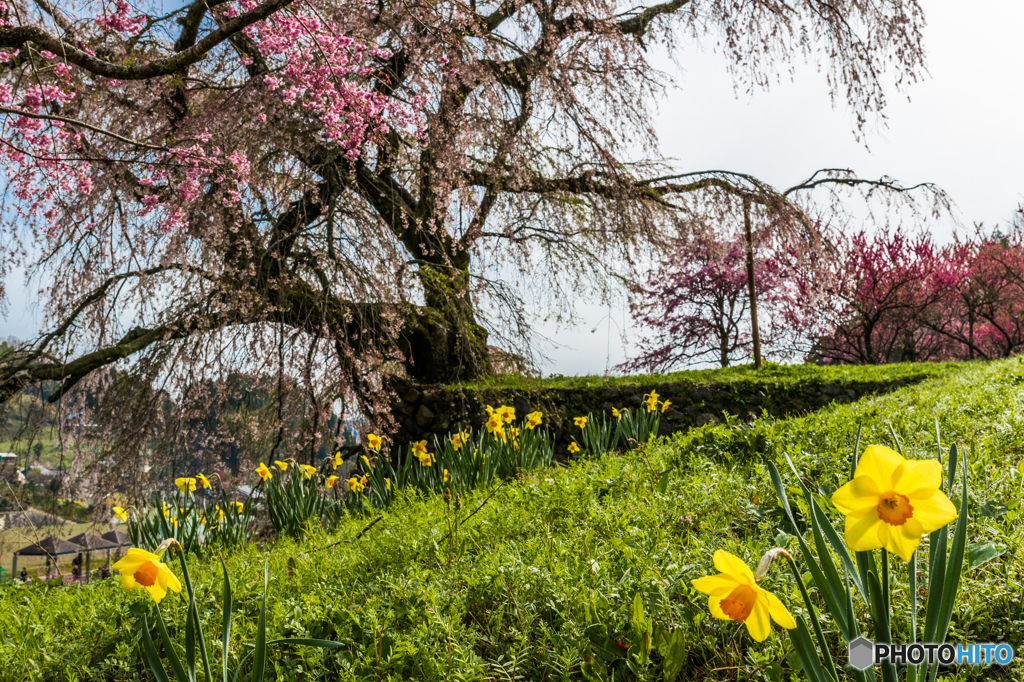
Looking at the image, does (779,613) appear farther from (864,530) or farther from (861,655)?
(861,655)

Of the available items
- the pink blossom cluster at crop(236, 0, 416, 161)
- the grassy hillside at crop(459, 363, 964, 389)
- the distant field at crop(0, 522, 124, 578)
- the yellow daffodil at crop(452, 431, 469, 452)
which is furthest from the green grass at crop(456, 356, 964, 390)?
the distant field at crop(0, 522, 124, 578)

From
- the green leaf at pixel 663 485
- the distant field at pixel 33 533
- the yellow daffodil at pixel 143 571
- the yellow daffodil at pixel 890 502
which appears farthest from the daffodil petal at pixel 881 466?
the distant field at pixel 33 533

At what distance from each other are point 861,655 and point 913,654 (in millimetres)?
127

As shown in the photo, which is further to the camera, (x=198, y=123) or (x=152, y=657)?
(x=198, y=123)

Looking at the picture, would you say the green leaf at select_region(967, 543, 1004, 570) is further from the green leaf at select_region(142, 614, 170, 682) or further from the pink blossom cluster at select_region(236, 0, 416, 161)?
the pink blossom cluster at select_region(236, 0, 416, 161)

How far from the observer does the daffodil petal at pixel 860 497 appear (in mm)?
986

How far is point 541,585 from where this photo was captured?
6.29 ft

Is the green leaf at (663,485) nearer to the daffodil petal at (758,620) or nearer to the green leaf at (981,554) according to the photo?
the green leaf at (981,554)

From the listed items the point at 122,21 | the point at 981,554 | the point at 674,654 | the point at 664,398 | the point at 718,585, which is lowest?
the point at 674,654

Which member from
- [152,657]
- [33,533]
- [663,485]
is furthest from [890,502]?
[33,533]

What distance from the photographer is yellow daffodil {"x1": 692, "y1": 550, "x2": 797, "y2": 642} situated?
99 cm

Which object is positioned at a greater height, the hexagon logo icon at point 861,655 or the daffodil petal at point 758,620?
the daffodil petal at point 758,620

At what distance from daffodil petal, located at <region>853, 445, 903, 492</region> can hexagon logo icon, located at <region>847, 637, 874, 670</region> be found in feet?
1.25

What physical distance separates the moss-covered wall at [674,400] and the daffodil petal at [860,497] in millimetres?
6035
